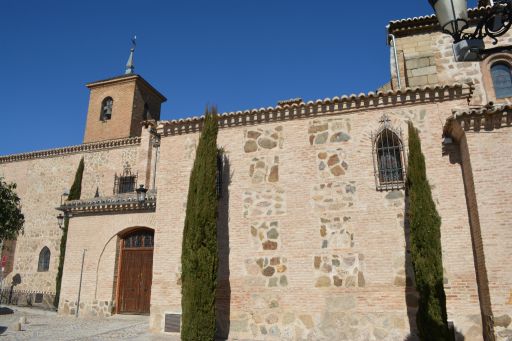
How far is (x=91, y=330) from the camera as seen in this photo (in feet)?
34.3

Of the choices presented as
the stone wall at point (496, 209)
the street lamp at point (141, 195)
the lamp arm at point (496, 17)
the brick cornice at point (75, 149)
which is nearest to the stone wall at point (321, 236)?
the stone wall at point (496, 209)

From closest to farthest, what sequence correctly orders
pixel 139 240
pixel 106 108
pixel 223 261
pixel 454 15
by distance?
pixel 454 15 < pixel 223 261 < pixel 139 240 < pixel 106 108

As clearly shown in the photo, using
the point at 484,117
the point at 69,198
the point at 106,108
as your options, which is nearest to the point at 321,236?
the point at 484,117

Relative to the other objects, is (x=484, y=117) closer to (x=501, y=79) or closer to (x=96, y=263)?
(x=501, y=79)

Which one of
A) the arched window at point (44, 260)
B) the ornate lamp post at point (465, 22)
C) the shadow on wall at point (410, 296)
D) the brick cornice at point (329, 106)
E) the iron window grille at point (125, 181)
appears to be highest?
the iron window grille at point (125, 181)

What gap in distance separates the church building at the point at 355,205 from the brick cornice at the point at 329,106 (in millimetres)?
27

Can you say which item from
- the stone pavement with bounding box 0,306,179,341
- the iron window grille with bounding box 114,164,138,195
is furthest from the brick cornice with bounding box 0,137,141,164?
the stone pavement with bounding box 0,306,179,341

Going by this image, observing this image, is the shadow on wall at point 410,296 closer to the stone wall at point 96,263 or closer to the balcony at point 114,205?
the balcony at point 114,205

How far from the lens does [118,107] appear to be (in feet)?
81.7

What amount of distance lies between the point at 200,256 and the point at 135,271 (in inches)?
245

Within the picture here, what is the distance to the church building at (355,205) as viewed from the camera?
769 cm

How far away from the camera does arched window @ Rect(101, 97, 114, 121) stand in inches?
992

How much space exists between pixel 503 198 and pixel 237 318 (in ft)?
19.8

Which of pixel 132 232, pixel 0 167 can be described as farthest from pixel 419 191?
pixel 0 167
